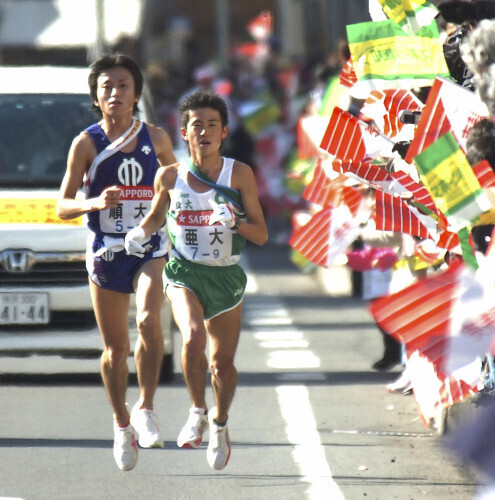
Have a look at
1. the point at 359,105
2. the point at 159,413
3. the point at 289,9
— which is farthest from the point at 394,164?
the point at 289,9

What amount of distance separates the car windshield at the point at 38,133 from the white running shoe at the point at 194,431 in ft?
12.1

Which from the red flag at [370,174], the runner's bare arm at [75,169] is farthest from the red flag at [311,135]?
the runner's bare arm at [75,169]

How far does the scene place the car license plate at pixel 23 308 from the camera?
1027 centimetres

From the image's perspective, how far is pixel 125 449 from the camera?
7633mm

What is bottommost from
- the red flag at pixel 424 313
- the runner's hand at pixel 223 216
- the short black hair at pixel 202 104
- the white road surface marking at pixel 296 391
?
the white road surface marking at pixel 296 391

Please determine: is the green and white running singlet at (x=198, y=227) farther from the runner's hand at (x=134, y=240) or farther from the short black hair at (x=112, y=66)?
the short black hair at (x=112, y=66)

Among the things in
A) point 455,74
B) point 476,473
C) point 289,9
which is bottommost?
point 289,9

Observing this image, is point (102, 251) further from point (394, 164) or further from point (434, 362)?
point (434, 362)

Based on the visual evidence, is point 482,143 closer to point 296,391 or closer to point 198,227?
point 198,227

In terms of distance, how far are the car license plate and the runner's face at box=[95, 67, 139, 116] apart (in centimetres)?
259

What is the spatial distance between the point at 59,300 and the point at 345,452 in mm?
2505

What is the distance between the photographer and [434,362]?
241 inches

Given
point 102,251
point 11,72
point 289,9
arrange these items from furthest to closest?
point 289,9 → point 11,72 → point 102,251

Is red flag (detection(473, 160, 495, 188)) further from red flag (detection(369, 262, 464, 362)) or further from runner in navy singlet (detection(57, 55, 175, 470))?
runner in navy singlet (detection(57, 55, 175, 470))
